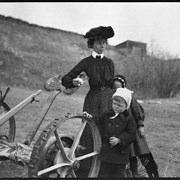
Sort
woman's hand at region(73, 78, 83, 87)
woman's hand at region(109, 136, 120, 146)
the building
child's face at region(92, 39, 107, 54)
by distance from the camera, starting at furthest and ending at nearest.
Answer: the building
child's face at region(92, 39, 107, 54)
woman's hand at region(73, 78, 83, 87)
woman's hand at region(109, 136, 120, 146)

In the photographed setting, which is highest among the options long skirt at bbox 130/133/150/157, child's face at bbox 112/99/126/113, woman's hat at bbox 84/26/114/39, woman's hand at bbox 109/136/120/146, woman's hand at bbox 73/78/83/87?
woman's hat at bbox 84/26/114/39

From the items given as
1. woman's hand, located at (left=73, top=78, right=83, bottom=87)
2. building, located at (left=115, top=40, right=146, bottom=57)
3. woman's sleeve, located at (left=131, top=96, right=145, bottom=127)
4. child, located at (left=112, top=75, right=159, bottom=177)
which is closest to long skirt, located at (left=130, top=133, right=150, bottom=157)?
child, located at (left=112, top=75, right=159, bottom=177)

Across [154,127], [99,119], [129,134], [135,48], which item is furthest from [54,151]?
[135,48]

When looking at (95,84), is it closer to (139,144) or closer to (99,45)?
(99,45)

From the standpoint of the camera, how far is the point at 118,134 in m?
2.36

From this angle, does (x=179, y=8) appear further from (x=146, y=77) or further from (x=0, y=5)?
(x=146, y=77)

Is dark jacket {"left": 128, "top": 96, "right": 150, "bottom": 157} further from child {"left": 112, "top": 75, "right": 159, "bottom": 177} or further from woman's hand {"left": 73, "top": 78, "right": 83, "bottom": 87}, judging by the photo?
woman's hand {"left": 73, "top": 78, "right": 83, "bottom": 87}

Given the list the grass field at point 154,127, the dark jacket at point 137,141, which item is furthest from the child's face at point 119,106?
the grass field at point 154,127

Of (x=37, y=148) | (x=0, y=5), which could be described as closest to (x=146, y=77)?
(x=0, y=5)

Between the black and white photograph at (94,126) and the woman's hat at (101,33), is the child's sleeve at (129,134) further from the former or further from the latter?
the woman's hat at (101,33)

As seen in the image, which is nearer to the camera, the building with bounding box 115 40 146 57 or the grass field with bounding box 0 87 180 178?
Answer: the grass field with bounding box 0 87 180 178

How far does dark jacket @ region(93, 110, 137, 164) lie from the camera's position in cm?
233

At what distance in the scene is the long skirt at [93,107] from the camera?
2.57 m

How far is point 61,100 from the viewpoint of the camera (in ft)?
28.8
